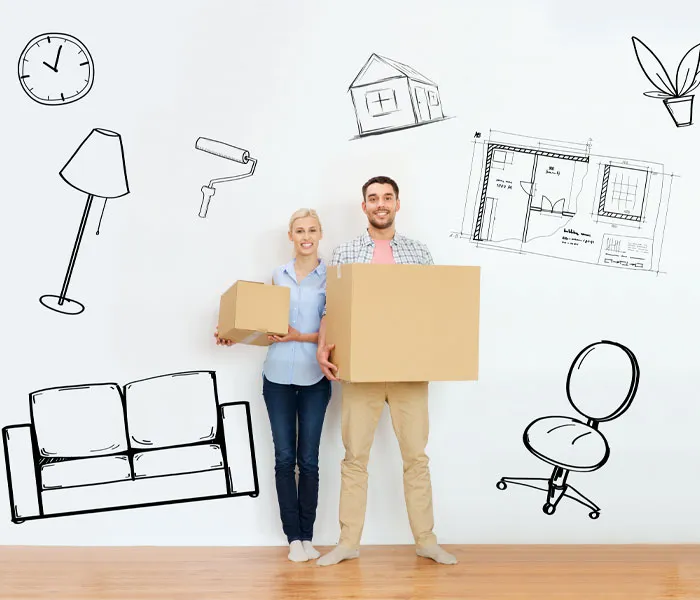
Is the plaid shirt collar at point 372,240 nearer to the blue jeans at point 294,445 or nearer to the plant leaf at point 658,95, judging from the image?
the blue jeans at point 294,445

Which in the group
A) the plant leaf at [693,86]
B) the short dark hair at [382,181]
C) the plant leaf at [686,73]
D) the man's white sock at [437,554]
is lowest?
the man's white sock at [437,554]

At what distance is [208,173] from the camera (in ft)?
9.68

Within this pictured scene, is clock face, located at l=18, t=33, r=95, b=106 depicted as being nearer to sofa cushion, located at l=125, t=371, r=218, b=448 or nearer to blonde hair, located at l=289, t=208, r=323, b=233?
blonde hair, located at l=289, t=208, r=323, b=233

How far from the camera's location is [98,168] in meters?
2.93

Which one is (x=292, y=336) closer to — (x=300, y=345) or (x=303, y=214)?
(x=300, y=345)

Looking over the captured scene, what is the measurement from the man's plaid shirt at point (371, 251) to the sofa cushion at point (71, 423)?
103 cm

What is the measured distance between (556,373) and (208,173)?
168 cm

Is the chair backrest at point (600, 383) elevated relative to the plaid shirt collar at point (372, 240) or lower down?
lower down

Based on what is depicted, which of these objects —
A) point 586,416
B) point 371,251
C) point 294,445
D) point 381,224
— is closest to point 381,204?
point 381,224

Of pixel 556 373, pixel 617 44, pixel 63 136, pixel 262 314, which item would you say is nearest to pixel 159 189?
pixel 63 136

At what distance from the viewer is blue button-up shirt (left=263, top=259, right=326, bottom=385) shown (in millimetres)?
2664

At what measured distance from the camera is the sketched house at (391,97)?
2988mm

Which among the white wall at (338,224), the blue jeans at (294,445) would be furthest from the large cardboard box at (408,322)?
the white wall at (338,224)

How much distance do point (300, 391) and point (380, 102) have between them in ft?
4.10
